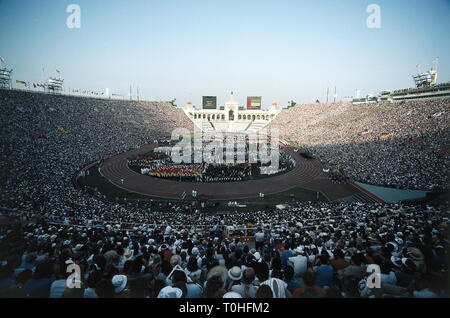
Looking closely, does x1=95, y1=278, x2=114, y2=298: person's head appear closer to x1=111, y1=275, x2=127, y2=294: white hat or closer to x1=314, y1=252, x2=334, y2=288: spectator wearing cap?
x1=111, y1=275, x2=127, y2=294: white hat

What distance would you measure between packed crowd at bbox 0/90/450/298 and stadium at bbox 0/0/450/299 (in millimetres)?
41

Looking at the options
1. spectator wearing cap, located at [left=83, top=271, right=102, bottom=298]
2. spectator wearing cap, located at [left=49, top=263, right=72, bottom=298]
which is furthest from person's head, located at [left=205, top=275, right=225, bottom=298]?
spectator wearing cap, located at [left=49, top=263, right=72, bottom=298]

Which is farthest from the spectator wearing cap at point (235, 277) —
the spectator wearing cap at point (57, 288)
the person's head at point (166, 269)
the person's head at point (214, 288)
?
the spectator wearing cap at point (57, 288)

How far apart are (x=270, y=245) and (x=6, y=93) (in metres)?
52.2

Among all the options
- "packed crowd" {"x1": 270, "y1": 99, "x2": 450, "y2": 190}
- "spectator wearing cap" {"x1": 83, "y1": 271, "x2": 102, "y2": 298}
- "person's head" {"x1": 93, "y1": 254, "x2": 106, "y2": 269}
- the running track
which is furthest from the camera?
the running track

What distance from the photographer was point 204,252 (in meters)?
7.07

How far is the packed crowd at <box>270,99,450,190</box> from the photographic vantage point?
73.2 ft

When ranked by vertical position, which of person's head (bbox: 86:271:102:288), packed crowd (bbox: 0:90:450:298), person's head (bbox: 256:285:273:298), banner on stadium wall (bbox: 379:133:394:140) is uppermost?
banner on stadium wall (bbox: 379:133:394:140)

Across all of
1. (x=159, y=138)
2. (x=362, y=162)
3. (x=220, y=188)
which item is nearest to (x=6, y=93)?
(x=159, y=138)

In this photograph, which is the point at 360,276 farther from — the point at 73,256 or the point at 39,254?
the point at 39,254

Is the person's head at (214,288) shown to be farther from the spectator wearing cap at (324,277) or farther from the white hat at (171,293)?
the spectator wearing cap at (324,277)

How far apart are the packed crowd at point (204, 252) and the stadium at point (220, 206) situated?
0.13 ft

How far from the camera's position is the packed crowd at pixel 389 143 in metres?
22.3
